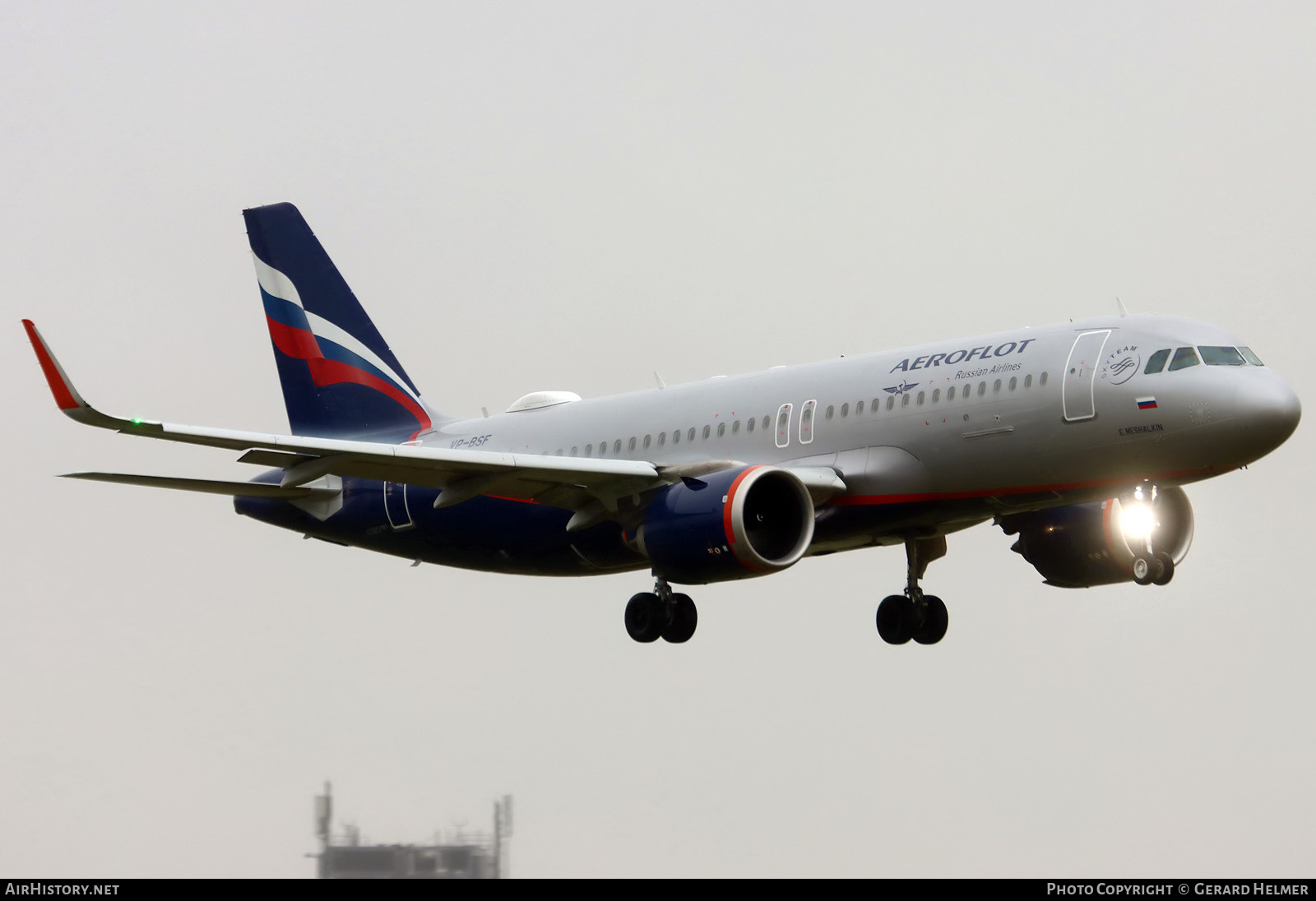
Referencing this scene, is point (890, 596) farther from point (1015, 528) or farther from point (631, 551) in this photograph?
point (631, 551)

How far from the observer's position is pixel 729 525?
32125 millimetres

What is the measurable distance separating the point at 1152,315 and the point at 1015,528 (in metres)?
6.18

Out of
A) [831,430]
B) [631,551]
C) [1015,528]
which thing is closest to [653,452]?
[631,551]

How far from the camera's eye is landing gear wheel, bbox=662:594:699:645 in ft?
117

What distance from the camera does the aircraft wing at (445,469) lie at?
31.2 metres

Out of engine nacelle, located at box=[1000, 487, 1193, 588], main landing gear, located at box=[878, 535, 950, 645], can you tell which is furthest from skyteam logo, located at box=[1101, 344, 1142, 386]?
main landing gear, located at box=[878, 535, 950, 645]

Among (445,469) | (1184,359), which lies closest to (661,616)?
(445,469)

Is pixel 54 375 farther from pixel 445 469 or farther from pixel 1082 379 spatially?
pixel 1082 379

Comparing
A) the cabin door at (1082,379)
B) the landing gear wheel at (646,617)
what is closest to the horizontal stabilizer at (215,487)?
the landing gear wheel at (646,617)

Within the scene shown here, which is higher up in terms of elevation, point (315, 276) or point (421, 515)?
point (315, 276)

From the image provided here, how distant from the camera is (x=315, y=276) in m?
43.2

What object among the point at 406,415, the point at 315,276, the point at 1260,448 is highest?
the point at 315,276

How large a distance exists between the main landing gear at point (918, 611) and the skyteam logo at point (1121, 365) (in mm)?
7452

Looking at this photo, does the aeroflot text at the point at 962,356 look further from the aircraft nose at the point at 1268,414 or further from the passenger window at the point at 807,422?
the aircraft nose at the point at 1268,414
